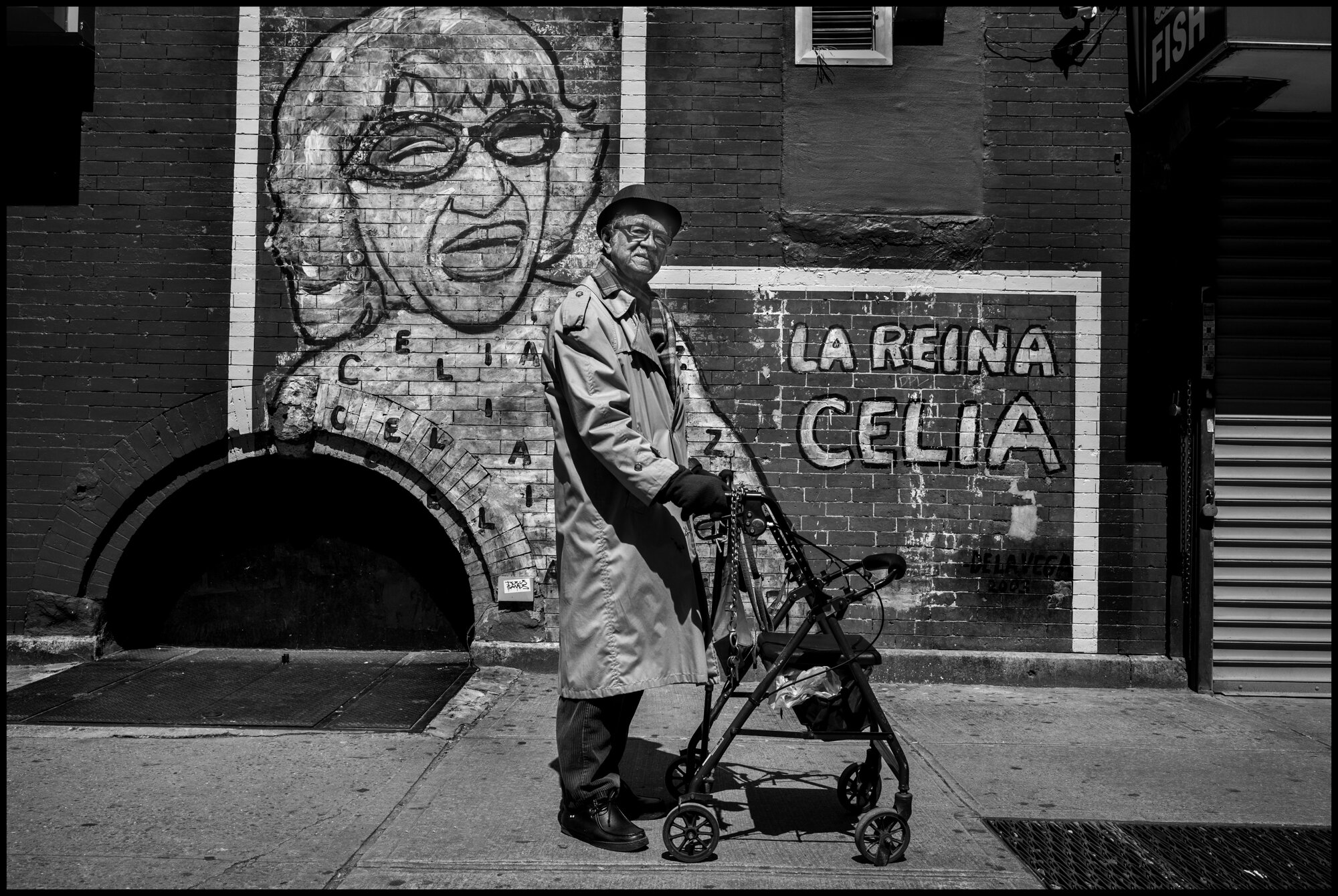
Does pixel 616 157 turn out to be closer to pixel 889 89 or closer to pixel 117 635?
pixel 889 89

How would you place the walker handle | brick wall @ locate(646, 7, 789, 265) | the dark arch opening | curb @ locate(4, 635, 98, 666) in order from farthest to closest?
1. the dark arch opening
2. brick wall @ locate(646, 7, 789, 265)
3. curb @ locate(4, 635, 98, 666)
4. the walker handle

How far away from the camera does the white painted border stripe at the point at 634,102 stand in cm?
668

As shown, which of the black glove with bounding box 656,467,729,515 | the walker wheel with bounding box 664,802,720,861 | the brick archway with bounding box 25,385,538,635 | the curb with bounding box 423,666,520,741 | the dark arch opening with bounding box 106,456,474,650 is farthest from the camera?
the dark arch opening with bounding box 106,456,474,650

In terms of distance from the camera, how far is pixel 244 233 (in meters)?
6.67

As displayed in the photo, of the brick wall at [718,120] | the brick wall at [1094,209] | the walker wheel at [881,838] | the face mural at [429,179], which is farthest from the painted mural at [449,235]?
the walker wheel at [881,838]

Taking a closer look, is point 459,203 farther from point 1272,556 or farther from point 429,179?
point 1272,556

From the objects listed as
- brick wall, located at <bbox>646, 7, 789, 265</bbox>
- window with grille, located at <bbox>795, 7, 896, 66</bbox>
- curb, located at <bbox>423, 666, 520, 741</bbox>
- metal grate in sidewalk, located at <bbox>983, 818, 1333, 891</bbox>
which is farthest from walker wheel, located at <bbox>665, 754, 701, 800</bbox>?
window with grille, located at <bbox>795, 7, 896, 66</bbox>

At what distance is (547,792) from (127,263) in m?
4.60

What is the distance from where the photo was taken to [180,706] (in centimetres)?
550

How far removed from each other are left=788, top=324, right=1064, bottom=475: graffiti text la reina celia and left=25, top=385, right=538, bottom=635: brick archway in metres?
2.06

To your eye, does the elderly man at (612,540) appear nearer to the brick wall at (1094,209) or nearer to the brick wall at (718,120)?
the brick wall at (718,120)

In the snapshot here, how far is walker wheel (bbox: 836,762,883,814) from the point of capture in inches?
156

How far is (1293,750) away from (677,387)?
147 inches

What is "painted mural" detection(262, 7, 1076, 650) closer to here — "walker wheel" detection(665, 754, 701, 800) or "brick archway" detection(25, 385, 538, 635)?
"brick archway" detection(25, 385, 538, 635)
